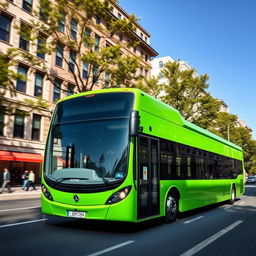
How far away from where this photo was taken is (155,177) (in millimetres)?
7738

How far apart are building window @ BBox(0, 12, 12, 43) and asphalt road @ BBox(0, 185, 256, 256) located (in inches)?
791

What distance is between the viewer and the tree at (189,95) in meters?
32.8

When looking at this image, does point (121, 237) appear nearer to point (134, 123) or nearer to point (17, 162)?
point (134, 123)

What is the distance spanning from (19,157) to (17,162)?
1.49 m

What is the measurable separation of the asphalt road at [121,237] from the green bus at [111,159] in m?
0.44

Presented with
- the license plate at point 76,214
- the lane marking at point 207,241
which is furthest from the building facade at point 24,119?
the license plate at point 76,214

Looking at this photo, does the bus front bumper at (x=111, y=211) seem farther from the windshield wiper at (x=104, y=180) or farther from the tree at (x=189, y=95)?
the tree at (x=189, y=95)

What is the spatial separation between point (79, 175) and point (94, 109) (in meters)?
1.61

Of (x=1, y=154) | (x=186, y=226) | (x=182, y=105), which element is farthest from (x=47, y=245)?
(x=182, y=105)

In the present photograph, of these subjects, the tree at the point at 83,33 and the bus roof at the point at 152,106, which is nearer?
the bus roof at the point at 152,106

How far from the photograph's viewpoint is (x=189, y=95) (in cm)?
3366

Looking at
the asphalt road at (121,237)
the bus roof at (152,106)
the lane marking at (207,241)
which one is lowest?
the lane marking at (207,241)

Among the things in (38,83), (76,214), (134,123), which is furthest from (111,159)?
(38,83)

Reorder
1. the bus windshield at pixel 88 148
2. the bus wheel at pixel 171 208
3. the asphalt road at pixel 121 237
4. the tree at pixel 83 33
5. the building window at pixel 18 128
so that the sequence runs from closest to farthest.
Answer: the asphalt road at pixel 121 237, the bus windshield at pixel 88 148, the bus wheel at pixel 171 208, the tree at pixel 83 33, the building window at pixel 18 128
